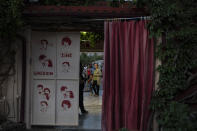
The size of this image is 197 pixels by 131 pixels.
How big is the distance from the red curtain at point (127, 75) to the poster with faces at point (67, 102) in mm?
1289

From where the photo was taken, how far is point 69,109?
7.35 m

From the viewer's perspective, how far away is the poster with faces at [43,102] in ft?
23.9

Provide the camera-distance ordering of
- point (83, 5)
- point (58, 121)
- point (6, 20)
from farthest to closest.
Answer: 1. point (58, 121)
2. point (83, 5)
3. point (6, 20)

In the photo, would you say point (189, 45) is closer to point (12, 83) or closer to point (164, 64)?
point (164, 64)

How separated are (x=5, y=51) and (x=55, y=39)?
4.30ft

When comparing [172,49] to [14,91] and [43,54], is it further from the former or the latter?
[14,91]

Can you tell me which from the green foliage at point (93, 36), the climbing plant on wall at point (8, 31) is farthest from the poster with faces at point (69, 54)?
the green foliage at point (93, 36)

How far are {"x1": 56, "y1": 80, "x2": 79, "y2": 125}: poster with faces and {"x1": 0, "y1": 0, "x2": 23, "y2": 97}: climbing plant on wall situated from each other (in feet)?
4.46

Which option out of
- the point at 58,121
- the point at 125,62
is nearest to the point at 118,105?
the point at 125,62

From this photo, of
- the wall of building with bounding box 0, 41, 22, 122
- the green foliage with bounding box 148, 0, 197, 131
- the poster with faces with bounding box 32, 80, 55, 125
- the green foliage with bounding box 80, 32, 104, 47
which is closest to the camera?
the green foliage with bounding box 148, 0, 197, 131

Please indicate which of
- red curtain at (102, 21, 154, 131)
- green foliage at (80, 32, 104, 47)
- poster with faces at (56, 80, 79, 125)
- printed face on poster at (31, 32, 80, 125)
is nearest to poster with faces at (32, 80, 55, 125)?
printed face on poster at (31, 32, 80, 125)

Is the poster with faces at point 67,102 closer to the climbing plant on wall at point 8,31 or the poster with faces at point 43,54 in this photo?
the poster with faces at point 43,54

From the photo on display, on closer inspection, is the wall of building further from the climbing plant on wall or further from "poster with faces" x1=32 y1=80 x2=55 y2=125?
"poster with faces" x1=32 y1=80 x2=55 y2=125

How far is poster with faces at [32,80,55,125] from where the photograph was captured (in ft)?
23.9
